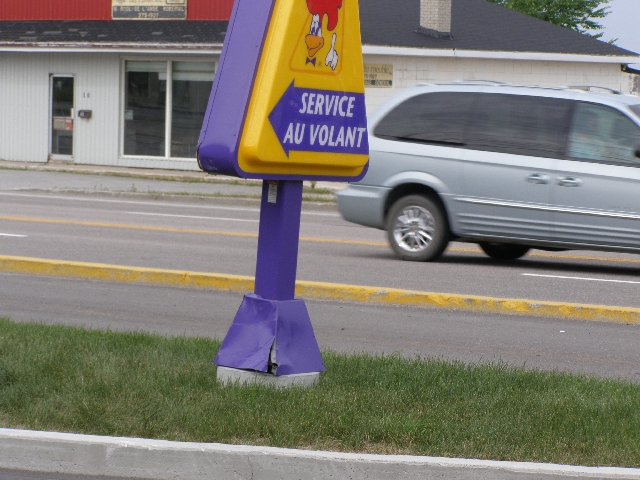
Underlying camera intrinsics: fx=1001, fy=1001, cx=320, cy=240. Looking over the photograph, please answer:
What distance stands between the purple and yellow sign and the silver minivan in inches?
232

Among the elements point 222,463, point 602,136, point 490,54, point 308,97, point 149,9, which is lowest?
point 222,463

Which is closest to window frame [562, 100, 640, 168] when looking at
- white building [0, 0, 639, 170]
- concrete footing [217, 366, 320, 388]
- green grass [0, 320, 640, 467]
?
green grass [0, 320, 640, 467]

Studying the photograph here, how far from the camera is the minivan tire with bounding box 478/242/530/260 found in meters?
12.7

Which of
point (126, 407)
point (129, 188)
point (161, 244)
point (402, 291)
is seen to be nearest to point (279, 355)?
point (126, 407)

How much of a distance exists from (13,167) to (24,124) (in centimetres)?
235

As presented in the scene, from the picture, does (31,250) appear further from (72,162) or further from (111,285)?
(72,162)

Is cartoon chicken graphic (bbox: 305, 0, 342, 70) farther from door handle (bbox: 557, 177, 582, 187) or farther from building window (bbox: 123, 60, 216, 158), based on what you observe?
building window (bbox: 123, 60, 216, 158)

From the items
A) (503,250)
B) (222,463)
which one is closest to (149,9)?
(503,250)

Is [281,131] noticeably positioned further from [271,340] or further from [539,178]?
[539,178]

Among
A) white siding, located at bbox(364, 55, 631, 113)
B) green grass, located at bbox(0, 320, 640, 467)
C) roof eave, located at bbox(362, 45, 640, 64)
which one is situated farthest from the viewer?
white siding, located at bbox(364, 55, 631, 113)

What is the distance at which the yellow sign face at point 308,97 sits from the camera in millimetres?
5441

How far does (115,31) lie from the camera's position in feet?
93.7

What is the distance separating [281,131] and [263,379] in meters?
1.41

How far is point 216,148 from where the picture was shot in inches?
216
